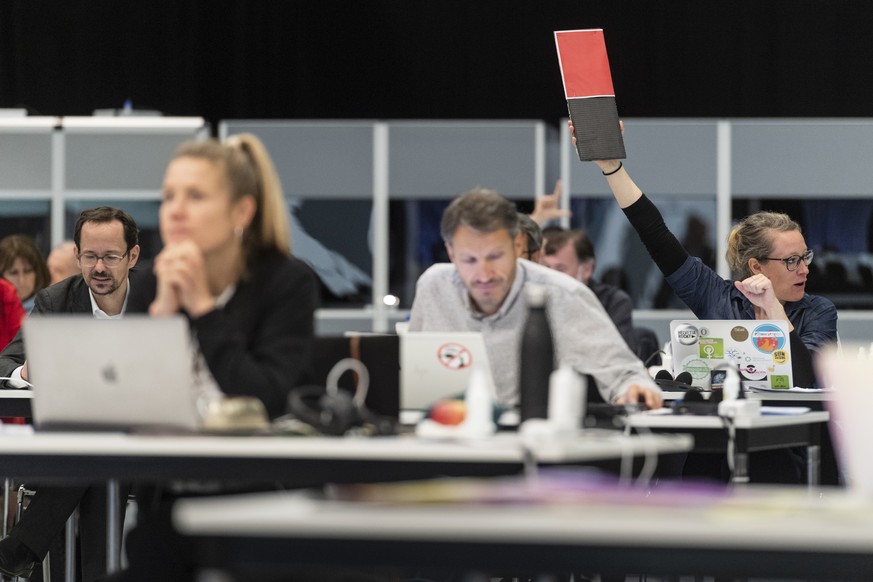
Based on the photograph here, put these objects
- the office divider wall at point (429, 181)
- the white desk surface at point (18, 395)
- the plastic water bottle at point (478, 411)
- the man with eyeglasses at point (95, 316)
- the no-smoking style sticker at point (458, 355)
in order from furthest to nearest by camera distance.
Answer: the office divider wall at point (429, 181), the man with eyeglasses at point (95, 316), the white desk surface at point (18, 395), the no-smoking style sticker at point (458, 355), the plastic water bottle at point (478, 411)

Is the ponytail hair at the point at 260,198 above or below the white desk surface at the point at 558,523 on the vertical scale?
above

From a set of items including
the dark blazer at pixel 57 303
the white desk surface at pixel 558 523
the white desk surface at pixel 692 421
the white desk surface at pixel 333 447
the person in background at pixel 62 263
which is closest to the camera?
the white desk surface at pixel 558 523

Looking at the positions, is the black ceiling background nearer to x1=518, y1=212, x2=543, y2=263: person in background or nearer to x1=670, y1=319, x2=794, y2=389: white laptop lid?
x1=518, y1=212, x2=543, y2=263: person in background

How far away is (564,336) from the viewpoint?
3199mm

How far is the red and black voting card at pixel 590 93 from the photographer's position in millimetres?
4125

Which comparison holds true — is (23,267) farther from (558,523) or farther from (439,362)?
(558,523)

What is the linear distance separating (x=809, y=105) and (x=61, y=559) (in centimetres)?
576

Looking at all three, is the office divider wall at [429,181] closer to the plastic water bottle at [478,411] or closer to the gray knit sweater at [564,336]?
the gray knit sweater at [564,336]

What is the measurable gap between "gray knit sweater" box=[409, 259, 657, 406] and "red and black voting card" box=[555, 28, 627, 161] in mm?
1031

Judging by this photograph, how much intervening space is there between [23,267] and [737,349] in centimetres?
402

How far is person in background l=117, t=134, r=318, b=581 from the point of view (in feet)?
8.27

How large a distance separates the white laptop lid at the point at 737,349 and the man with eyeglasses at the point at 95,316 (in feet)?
5.56

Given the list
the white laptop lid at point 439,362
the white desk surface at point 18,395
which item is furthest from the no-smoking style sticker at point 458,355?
the white desk surface at point 18,395

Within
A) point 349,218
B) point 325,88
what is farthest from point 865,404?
point 325,88
